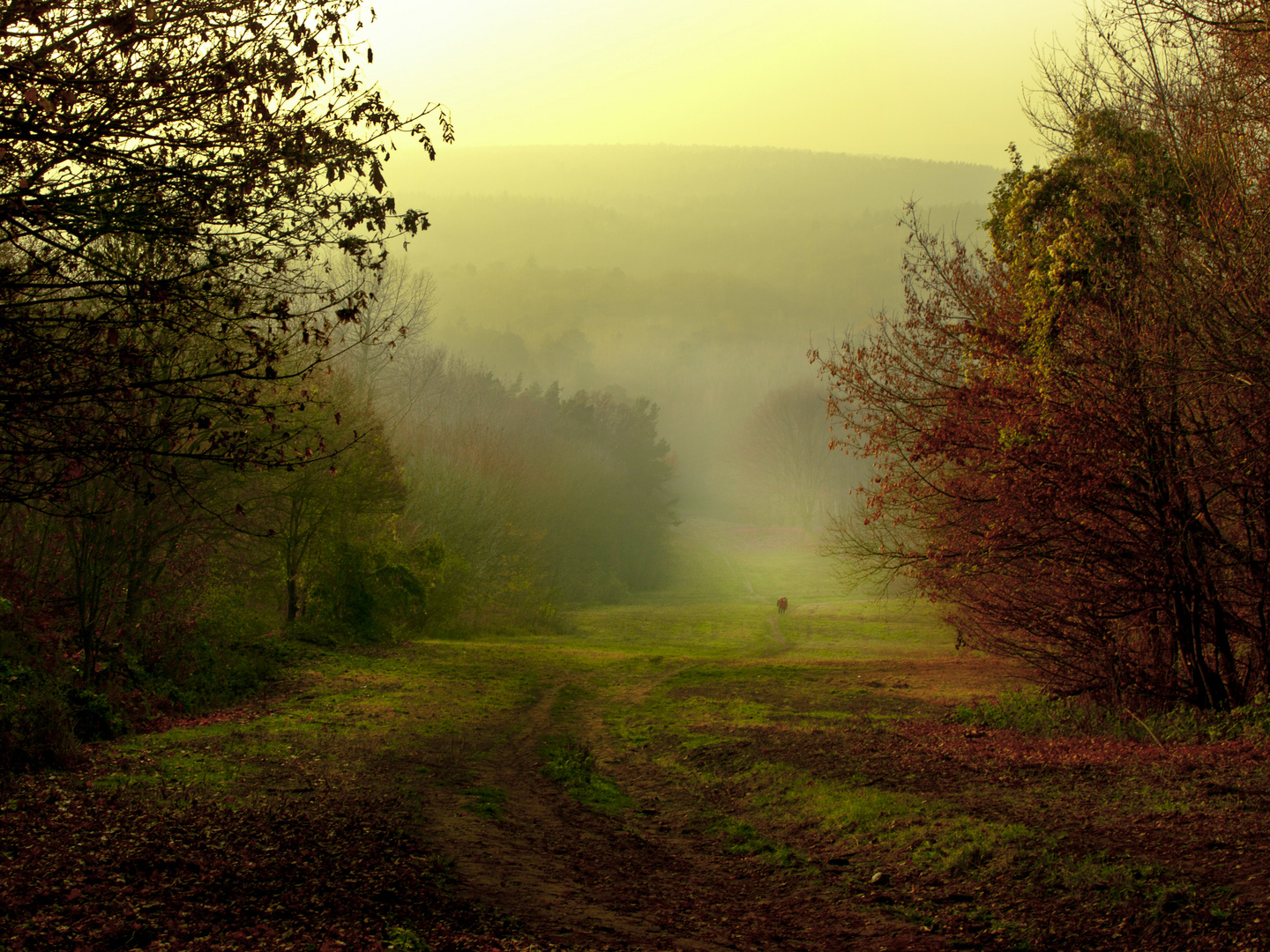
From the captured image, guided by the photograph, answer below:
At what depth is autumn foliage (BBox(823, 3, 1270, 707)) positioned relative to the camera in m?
8.70

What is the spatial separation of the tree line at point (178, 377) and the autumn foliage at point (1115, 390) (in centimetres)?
812

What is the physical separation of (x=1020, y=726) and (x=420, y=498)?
1091 inches

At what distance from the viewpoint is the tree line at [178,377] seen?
217 inches

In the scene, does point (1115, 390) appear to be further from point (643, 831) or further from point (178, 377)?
point (178, 377)

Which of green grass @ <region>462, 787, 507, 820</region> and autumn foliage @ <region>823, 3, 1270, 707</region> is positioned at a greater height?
autumn foliage @ <region>823, 3, 1270, 707</region>

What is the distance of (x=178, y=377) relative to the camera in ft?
23.2

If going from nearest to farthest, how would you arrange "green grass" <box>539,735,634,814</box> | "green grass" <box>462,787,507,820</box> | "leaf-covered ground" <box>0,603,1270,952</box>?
"leaf-covered ground" <box>0,603,1270,952</box> → "green grass" <box>462,787,507,820</box> → "green grass" <box>539,735,634,814</box>

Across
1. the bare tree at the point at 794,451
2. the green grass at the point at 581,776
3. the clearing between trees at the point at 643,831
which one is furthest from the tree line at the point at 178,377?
the bare tree at the point at 794,451

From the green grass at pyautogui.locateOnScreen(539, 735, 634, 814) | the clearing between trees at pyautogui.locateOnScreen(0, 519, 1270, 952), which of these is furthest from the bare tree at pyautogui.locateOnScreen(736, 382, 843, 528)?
the green grass at pyautogui.locateOnScreen(539, 735, 634, 814)

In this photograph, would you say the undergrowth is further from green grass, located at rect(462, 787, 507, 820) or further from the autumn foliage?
green grass, located at rect(462, 787, 507, 820)

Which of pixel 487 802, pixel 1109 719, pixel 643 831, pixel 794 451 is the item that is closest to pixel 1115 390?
pixel 1109 719

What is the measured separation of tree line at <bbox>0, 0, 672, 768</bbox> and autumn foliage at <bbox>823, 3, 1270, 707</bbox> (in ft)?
26.6

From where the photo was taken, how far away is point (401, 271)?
45375 mm

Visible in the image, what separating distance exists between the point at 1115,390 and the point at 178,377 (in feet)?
35.4
